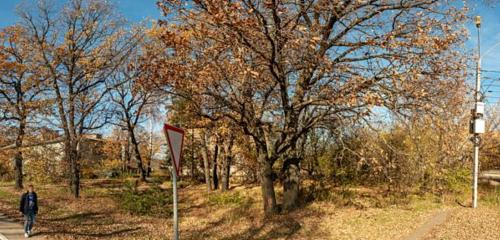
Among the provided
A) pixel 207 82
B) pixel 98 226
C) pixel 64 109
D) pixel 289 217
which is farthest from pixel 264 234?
pixel 64 109

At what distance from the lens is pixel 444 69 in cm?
1180

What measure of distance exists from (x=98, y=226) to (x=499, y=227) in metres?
13.4

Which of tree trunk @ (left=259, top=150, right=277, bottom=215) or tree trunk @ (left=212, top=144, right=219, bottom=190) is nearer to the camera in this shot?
tree trunk @ (left=259, top=150, right=277, bottom=215)

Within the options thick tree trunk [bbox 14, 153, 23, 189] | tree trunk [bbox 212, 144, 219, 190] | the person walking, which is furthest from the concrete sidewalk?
tree trunk [bbox 212, 144, 219, 190]

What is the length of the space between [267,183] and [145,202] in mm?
9139

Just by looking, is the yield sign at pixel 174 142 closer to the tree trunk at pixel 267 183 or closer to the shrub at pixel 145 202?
the tree trunk at pixel 267 183

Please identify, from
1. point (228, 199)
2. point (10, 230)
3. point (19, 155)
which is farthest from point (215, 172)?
point (10, 230)

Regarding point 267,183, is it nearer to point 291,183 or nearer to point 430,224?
point 291,183

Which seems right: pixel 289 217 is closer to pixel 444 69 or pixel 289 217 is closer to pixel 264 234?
pixel 264 234

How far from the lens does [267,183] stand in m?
16.5

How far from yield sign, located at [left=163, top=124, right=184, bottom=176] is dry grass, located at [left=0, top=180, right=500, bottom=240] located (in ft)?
26.8

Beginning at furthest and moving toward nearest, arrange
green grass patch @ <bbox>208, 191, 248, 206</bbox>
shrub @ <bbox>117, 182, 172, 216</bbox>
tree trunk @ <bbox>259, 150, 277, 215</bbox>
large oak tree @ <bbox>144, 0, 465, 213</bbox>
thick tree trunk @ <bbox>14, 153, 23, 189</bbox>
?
thick tree trunk @ <bbox>14, 153, 23, 189</bbox>, green grass patch @ <bbox>208, 191, 248, 206</bbox>, shrub @ <bbox>117, 182, 172, 216</bbox>, tree trunk @ <bbox>259, 150, 277, 215</bbox>, large oak tree @ <bbox>144, 0, 465, 213</bbox>

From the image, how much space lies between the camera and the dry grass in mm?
13656

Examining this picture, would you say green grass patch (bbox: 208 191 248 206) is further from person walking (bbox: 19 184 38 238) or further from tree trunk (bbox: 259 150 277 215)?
person walking (bbox: 19 184 38 238)
